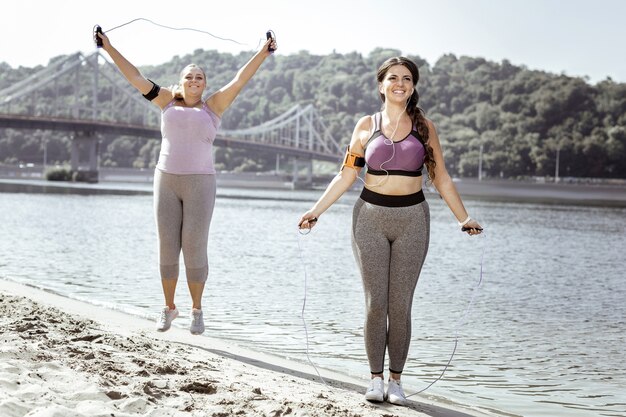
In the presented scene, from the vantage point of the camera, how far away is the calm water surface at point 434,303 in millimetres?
5419

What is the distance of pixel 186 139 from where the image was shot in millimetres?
4895

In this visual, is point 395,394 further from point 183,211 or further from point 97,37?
point 97,37

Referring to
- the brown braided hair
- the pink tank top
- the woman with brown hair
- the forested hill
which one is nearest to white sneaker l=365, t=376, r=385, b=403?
the woman with brown hair

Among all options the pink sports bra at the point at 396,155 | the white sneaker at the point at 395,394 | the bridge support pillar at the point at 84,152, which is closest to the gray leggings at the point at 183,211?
the pink sports bra at the point at 396,155

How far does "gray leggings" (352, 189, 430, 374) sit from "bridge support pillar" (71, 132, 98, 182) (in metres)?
66.4

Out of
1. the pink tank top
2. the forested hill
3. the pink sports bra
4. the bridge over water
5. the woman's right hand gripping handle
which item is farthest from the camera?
the forested hill

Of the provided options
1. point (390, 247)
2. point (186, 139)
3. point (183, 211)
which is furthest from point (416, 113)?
point (183, 211)

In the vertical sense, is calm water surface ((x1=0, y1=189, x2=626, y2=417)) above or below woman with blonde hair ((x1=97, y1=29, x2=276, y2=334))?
below

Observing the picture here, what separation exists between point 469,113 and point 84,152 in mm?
44465

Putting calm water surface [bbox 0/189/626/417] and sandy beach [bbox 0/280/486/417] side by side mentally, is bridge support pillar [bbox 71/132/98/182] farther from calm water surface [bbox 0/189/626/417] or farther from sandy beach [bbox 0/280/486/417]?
sandy beach [bbox 0/280/486/417]

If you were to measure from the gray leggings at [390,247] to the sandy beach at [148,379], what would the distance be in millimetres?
436

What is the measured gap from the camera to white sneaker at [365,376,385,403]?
13.2 feet

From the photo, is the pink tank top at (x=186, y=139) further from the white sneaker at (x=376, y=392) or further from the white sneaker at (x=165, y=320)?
the white sneaker at (x=376, y=392)

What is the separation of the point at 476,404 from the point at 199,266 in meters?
1.61
